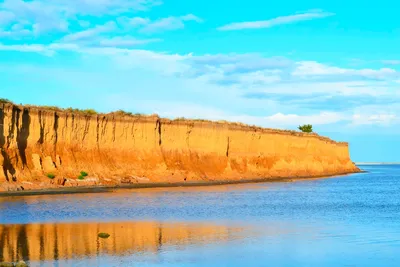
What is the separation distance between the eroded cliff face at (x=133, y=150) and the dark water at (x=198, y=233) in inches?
481

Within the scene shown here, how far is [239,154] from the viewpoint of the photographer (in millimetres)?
72000

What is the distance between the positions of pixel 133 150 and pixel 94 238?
38.1 metres

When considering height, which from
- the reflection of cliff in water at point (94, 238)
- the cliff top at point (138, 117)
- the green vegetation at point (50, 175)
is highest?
the cliff top at point (138, 117)

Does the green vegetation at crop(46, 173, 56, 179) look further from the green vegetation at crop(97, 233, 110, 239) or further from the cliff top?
the green vegetation at crop(97, 233, 110, 239)

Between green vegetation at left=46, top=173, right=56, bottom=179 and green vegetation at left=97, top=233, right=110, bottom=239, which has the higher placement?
green vegetation at left=46, top=173, right=56, bottom=179

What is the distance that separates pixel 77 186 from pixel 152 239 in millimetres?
28224

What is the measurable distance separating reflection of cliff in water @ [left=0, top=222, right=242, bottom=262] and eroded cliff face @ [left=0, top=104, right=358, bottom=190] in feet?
66.1

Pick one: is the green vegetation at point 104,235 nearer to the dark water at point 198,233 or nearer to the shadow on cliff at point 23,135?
the dark water at point 198,233

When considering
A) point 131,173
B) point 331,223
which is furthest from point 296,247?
point 131,173

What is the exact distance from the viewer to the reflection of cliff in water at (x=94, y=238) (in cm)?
1739

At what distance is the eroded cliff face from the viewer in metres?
46.0

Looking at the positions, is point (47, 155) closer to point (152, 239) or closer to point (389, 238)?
point (152, 239)

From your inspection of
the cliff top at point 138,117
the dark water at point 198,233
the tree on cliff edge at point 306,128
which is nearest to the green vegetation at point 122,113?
the cliff top at point 138,117

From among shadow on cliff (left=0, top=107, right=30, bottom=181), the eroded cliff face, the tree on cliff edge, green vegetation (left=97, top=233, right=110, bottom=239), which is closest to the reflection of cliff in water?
green vegetation (left=97, top=233, right=110, bottom=239)
